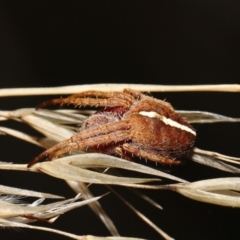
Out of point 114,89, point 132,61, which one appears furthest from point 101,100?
point 132,61

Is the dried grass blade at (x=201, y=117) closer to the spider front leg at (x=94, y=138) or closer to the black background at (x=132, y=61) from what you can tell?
the spider front leg at (x=94, y=138)

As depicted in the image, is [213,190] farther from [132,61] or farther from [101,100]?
[132,61]

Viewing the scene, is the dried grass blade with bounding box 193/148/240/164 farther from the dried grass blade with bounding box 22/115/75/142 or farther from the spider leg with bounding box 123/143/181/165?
the dried grass blade with bounding box 22/115/75/142

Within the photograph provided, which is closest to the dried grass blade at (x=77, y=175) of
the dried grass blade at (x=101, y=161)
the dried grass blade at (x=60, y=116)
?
the dried grass blade at (x=101, y=161)

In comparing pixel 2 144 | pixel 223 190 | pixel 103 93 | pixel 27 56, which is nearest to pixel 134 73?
pixel 27 56

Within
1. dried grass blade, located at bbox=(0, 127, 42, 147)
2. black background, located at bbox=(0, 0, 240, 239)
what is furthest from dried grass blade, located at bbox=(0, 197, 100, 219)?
black background, located at bbox=(0, 0, 240, 239)

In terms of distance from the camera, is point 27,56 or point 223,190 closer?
point 223,190

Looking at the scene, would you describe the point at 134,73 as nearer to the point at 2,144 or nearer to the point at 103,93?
the point at 2,144
